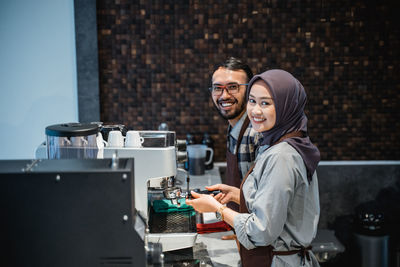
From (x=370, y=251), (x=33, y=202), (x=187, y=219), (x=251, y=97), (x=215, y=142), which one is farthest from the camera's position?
A: (x=215, y=142)

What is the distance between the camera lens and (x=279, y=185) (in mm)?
1363

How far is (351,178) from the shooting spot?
→ 11.5 feet

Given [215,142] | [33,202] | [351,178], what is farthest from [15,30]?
[351,178]

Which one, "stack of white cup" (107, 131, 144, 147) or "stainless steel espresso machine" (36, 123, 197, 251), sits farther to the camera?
"stack of white cup" (107, 131, 144, 147)

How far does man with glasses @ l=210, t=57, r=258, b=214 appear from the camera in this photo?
219 centimetres

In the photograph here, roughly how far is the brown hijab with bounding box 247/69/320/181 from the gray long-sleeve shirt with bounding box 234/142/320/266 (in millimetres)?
37

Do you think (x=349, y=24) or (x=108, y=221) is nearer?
(x=108, y=221)

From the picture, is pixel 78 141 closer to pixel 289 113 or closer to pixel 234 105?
pixel 289 113

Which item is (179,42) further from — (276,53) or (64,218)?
(64,218)

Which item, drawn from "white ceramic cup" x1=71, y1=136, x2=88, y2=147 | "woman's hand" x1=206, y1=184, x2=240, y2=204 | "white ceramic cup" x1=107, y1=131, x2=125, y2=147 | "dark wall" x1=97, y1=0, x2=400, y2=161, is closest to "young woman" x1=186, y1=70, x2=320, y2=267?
"woman's hand" x1=206, y1=184, x2=240, y2=204

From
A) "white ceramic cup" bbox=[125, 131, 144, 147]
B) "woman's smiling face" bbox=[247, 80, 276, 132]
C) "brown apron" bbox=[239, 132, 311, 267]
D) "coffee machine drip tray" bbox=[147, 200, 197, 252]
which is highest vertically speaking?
"woman's smiling face" bbox=[247, 80, 276, 132]

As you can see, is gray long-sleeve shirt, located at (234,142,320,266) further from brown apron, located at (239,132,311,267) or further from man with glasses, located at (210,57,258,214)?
man with glasses, located at (210,57,258,214)

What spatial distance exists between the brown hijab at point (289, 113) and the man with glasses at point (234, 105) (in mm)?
656

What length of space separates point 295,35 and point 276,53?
0.21m
